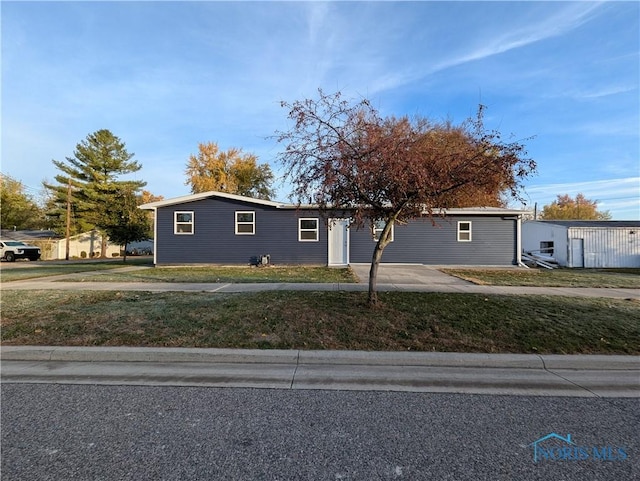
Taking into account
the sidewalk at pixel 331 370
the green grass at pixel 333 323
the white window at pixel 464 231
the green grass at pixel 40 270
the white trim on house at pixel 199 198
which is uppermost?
the white trim on house at pixel 199 198

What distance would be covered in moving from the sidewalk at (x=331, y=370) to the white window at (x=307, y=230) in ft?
42.9

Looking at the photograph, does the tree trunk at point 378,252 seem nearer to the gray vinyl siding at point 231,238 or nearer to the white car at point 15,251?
the gray vinyl siding at point 231,238

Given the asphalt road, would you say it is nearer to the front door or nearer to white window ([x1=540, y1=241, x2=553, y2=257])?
the front door

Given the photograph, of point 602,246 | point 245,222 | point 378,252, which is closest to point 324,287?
point 378,252

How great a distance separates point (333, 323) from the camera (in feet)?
19.8

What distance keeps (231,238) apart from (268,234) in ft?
6.26

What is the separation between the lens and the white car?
25.4 m

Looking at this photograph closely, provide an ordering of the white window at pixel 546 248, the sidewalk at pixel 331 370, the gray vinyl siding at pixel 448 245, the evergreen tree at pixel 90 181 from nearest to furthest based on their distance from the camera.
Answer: the sidewalk at pixel 331 370
the gray vinyl siding at pixel 448 245
the white window at pixel 546 248
the evergreen tree at pixel 90 181

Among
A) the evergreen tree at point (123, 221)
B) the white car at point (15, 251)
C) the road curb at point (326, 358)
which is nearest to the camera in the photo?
the road curb at point (326, 358)

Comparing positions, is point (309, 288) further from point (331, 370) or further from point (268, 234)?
point (268, 234)

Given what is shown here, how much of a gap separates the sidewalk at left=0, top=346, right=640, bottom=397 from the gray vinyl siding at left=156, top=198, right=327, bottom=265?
510 inches

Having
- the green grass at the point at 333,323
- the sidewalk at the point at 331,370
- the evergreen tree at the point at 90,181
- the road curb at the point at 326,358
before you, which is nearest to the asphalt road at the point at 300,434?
the sidewalk at the point at 331,370

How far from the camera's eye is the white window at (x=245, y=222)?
17969mm

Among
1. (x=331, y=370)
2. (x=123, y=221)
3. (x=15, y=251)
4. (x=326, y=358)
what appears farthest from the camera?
(x=15, y=251)
